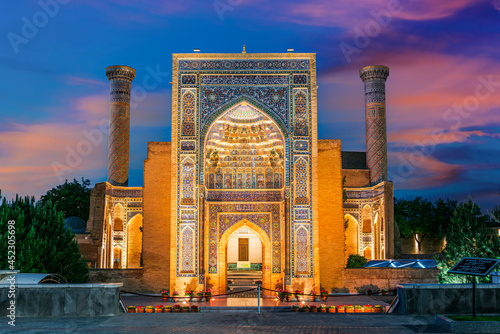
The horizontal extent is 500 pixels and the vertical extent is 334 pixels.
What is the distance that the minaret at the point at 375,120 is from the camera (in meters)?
25.5

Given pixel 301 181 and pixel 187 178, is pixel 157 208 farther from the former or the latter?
pixel 301 181

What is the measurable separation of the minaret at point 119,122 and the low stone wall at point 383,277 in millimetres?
Answer: 13404

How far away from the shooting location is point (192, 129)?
50.6 feet

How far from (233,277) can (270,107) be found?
8.38 meters

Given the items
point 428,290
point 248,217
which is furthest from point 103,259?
point 428,290

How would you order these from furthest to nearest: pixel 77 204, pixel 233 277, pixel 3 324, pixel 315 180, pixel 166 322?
pixel 77 204, pixel 233 277, pixel 315 180, pixel 166 322, pixel 3 324

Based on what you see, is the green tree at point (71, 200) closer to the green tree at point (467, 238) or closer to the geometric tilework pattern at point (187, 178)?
the geometric tilework pattern at point (187, 178)

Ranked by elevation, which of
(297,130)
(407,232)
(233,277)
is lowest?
(233,277)

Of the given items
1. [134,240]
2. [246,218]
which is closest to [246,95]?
[246,218]

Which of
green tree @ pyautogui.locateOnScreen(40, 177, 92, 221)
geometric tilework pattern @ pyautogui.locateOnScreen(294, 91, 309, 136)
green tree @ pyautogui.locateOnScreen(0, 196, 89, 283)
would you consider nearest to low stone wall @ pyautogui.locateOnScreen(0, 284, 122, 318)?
green tree @ pyautogui.locateOnScreen(0, 196, 89, 283)

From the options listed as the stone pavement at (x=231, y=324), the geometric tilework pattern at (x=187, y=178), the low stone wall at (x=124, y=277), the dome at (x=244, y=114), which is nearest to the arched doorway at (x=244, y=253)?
the low stone wall at (x=124, y=277)

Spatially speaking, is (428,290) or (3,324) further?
(428,290)

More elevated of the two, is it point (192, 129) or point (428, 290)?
point (192, 129)

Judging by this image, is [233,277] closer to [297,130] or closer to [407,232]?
[297,130]
